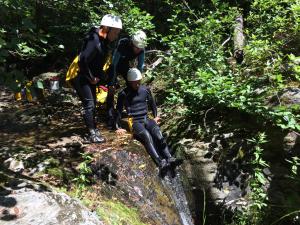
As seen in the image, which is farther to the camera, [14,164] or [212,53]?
[212,53]

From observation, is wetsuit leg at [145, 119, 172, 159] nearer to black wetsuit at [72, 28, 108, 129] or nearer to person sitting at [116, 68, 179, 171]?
person sitting at [116, 68, 179, 171]

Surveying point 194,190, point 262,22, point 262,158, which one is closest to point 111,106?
point 194,190

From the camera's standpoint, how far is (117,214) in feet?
16.0

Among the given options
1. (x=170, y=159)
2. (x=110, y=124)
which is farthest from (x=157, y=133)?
(x=110, y=124)

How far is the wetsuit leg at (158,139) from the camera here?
21.3ft

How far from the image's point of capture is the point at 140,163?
6086mm

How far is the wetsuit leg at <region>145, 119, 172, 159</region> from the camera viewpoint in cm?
650

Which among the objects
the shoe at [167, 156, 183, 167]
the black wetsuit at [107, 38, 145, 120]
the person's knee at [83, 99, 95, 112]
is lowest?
the shoe at [167, 156, 183, 167]

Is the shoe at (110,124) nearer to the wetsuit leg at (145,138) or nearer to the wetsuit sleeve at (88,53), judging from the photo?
the wetsuit leg at (145,138)

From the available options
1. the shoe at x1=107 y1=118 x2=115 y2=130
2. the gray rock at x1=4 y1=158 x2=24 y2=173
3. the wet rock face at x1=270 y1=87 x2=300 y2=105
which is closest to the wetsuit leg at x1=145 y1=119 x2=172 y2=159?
the shoe at x1=107 y1=118 x2=115 y2=130

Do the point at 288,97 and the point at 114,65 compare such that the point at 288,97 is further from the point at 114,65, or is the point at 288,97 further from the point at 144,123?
the point at 114,65

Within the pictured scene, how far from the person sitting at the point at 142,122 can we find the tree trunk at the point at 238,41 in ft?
7.97

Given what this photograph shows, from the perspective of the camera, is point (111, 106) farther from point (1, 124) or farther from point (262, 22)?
point (262, 22)

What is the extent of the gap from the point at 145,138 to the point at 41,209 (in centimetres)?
258
